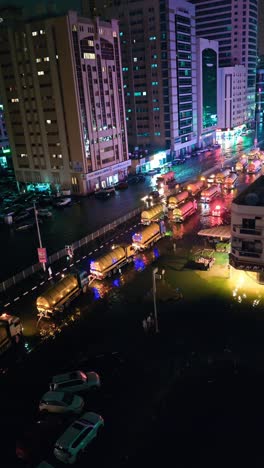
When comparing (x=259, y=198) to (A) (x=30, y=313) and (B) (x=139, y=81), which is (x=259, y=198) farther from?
(B) (x=139, y=81)

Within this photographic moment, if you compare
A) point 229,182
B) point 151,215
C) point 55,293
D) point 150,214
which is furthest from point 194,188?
point 55,293

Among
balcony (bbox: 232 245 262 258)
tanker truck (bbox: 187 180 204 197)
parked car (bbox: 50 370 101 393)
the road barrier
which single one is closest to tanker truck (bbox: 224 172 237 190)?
tanker truck (bbox: 187 180 204 197)

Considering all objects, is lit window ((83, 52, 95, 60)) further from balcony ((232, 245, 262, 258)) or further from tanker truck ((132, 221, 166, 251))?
balcony ((232, 245, 262, 258))

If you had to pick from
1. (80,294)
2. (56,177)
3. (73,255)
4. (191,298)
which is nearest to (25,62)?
(56,177)

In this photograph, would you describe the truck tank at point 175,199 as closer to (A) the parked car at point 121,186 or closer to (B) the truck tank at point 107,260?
(B) the truck tank at point 107,260

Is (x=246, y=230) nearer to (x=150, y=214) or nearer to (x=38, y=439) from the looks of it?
(x=150, y=214)

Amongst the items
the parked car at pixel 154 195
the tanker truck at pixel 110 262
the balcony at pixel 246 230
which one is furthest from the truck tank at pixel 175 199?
the balcony at pixel 246 230

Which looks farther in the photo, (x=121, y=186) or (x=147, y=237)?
(x=121, y=186)

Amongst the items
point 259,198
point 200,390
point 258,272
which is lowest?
point 200,390
